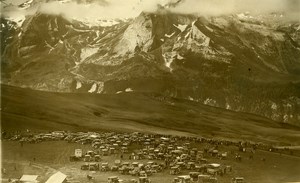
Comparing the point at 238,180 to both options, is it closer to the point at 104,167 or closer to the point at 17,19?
the point at 104,167

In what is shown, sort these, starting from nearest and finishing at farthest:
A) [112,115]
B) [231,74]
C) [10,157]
A: [10,157] → [112,115] → [231,74]

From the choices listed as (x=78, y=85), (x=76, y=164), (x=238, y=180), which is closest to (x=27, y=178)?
(x=76, y=164)

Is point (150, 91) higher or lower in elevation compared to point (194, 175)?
higher

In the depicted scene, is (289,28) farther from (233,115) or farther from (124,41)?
(124,41)

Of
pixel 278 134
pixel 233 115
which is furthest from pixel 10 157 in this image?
pixel 278 134

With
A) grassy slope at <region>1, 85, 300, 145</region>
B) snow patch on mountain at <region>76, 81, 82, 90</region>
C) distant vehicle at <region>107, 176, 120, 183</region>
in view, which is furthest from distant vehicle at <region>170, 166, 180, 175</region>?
snow patch on mountain at <region>76, 81, 82, 90</region>

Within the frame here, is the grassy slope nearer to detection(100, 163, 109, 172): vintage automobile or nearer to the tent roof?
detection(100, 163, 109, 172): vintage automobile
